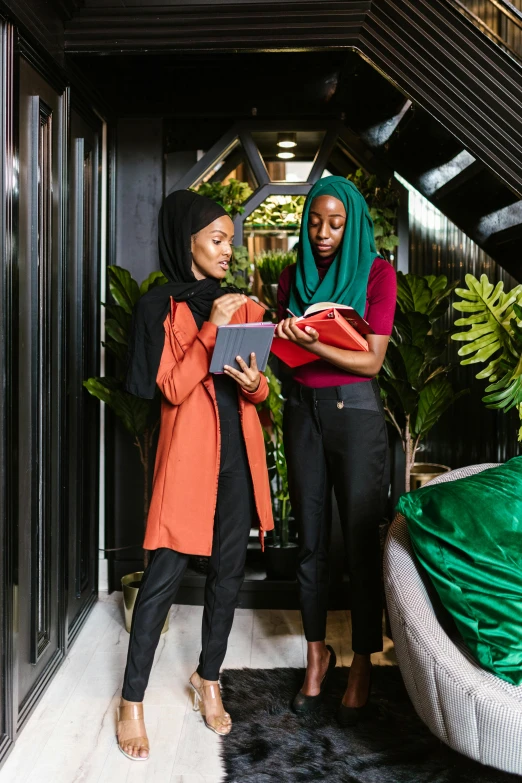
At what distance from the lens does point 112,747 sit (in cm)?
222

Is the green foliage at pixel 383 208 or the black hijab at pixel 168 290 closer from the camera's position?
the black hijab at pixel 168 290

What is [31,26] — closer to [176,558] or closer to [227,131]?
[227,131]

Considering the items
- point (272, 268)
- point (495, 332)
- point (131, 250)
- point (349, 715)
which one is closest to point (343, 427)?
point (495, 332)

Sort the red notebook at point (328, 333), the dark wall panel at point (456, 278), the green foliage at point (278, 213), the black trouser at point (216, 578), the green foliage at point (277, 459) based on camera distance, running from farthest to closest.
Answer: the dark wall panel at point (456, 278), the green foliage at point (278, 213), the green foliage at point (277, 459), the black trouser at point (216, 578), the red notebook at point (328, 333)

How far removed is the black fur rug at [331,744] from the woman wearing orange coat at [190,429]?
336mm

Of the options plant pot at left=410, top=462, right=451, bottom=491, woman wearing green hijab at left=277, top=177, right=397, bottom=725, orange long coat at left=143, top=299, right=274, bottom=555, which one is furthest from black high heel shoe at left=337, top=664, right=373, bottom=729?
plant pot at left=410, top=462, right=451, bottom=491

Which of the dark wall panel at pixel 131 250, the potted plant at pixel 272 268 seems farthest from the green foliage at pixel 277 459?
the dark wall panel at pixel 131 250

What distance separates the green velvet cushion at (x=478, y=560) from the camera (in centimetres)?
173

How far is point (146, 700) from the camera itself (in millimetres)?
2518

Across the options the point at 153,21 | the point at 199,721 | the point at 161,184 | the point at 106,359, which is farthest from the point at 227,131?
the point at 199,721

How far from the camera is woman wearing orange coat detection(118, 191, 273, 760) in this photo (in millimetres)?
2090

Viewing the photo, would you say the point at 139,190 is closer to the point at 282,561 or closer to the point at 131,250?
the point at 131,250

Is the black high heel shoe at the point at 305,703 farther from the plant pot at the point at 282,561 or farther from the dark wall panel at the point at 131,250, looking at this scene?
the dark wall panel at the point at 131,250

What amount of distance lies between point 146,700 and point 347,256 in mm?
1642
